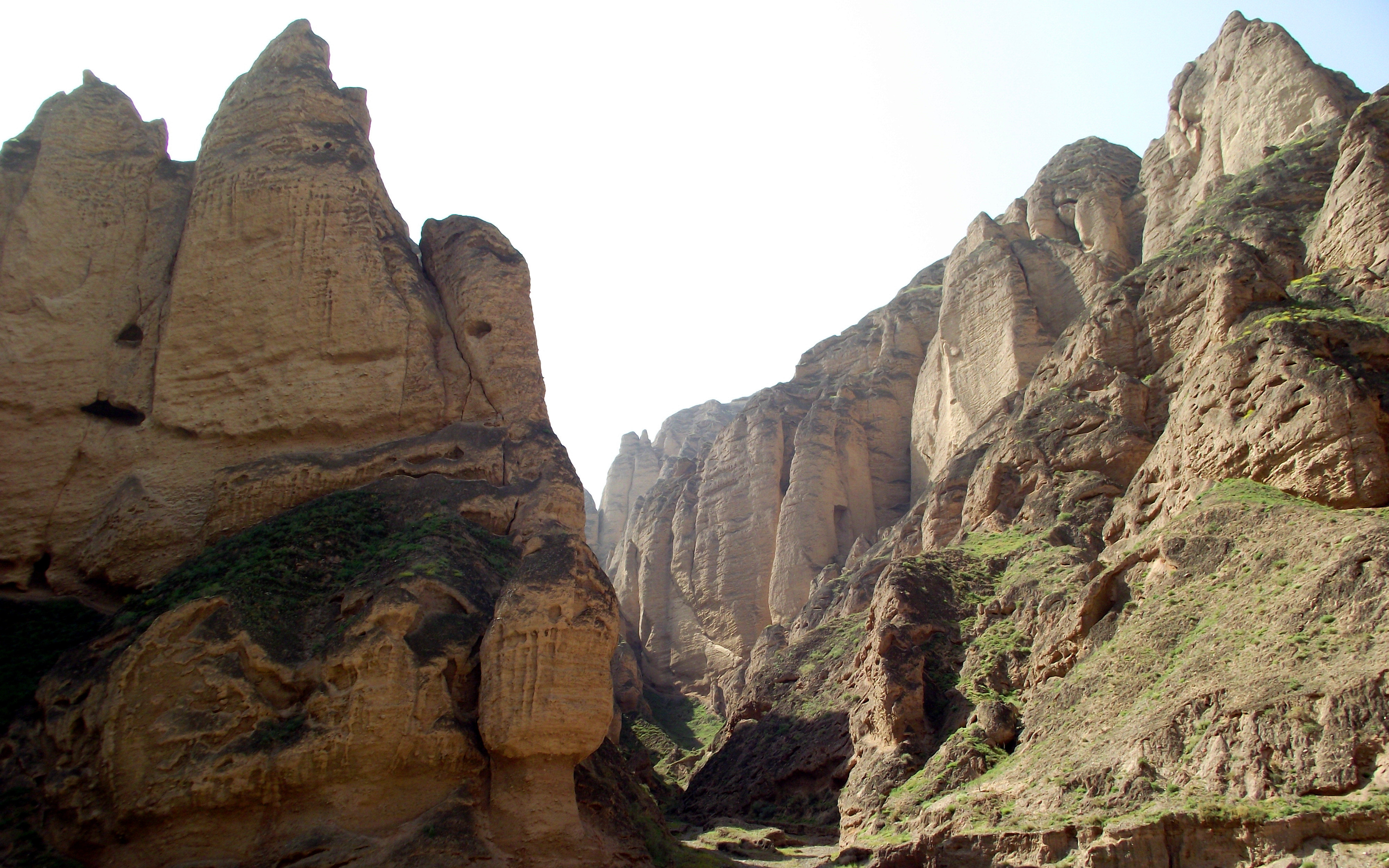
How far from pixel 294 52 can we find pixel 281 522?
17500 millimetres

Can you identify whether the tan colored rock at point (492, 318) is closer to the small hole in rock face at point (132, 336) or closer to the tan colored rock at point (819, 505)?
the small hole in rock face at point (132, 336)

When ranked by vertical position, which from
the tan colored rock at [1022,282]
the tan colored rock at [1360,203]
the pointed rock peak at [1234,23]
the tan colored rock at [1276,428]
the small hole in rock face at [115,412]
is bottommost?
the tan colored rock at [1276,428]

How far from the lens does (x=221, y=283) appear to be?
30188 mm

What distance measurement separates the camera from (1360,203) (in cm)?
3042

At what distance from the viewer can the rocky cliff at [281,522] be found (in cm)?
2044

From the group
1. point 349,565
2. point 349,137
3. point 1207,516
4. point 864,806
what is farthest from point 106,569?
point 1207,516

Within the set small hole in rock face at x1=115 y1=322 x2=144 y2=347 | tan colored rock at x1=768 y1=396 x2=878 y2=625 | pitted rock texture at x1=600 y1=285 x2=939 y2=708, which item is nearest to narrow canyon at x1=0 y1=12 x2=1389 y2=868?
small hole in rock face at x1=115 y1=322 x2=144 y2=347

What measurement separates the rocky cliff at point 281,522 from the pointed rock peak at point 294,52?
0.35 feet

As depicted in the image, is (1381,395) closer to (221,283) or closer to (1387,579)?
(1387,579)

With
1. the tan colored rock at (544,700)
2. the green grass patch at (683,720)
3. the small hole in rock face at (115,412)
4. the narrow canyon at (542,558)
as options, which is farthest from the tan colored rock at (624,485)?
the tan colored rock at (544,700)

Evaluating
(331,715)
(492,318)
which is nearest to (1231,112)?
(492,318)

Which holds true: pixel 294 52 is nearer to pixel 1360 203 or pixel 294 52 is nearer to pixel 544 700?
pixel 544 700

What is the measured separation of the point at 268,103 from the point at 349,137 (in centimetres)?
276

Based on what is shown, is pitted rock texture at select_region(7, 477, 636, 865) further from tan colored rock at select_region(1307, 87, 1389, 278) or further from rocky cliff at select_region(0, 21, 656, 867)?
tan colored rock at select_region(1307, 87, 1389, 278)
